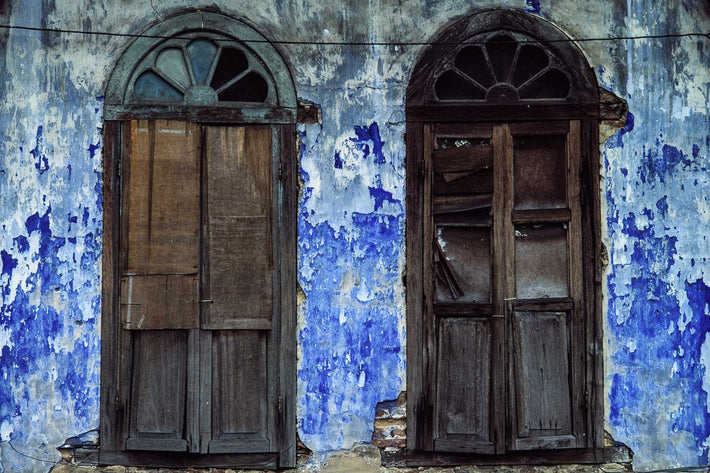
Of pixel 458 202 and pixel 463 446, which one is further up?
pixel 458 202

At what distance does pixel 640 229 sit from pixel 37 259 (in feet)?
11.6

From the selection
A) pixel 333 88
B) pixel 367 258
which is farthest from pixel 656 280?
pixel 333 88

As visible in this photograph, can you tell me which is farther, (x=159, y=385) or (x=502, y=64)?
(x=502, y=64)

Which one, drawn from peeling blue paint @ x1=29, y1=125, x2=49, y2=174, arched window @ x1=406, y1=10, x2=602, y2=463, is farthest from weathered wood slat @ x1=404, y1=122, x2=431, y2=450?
peeling blue paint @ x1=29, y1=125, x2=49, y2=174

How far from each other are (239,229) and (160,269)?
51 centimetres

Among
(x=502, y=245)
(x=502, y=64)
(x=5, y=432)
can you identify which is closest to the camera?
(x=5, y=432)

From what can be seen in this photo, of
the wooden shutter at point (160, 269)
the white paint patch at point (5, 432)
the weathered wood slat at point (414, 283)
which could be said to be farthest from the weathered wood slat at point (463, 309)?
the white paint patch at point (5, 432)

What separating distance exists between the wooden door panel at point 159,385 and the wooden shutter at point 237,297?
0.14 meters

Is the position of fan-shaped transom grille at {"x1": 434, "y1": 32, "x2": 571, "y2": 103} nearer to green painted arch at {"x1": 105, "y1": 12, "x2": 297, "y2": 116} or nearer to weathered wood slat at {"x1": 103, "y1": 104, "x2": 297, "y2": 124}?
green painted arch at {"x1": 105, "y1": 12, "x2": 297, "y2": 116}

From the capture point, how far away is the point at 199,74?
4.73m

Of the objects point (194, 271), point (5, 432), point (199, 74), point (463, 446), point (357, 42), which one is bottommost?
point (463, 446)

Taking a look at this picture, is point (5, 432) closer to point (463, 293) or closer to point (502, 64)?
point (463, 293)

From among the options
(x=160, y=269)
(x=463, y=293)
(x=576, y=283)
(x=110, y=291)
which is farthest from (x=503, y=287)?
(x=110, y=291)

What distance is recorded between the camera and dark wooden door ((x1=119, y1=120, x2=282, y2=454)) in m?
4.61
